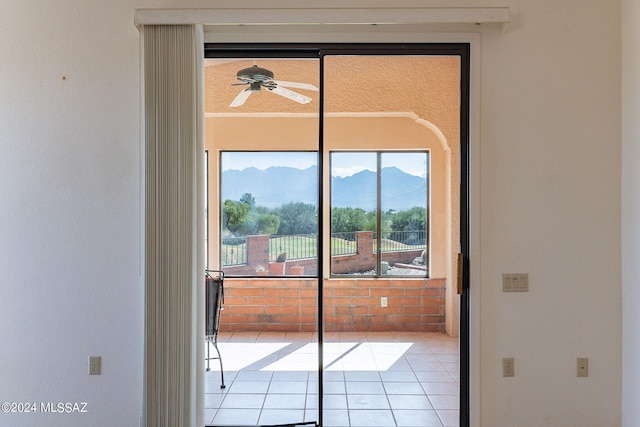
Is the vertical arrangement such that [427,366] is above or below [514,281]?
below

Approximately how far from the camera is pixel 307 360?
2.73 m

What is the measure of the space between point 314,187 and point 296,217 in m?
0.23

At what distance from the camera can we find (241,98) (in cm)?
270

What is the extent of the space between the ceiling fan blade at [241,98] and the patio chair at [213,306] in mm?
1078

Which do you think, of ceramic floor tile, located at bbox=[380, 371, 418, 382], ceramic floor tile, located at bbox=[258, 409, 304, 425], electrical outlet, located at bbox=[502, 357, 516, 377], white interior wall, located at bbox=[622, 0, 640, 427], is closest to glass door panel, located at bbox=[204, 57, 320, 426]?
ceramic floor tile, located at bbox=[258, 409, 304, 425]

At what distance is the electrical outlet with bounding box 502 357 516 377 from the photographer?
236 cm

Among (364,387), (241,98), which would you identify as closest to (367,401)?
(364,387)

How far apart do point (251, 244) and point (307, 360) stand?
0.83 metres

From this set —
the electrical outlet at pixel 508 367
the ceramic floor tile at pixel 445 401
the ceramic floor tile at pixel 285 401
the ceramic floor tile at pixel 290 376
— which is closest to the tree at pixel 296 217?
the ceramic floor tile at pixel 290 376

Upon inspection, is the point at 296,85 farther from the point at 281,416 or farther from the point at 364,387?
the point at 281,416

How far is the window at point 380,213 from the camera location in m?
2.47

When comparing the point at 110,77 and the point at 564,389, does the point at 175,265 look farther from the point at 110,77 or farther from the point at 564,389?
the point at 564,389

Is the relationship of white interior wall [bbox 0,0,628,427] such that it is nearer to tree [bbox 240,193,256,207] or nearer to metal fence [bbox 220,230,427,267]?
metal fence [bbox 220,230,427,267]

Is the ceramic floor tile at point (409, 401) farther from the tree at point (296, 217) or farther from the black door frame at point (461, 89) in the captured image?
the tree at point (296, 217)
